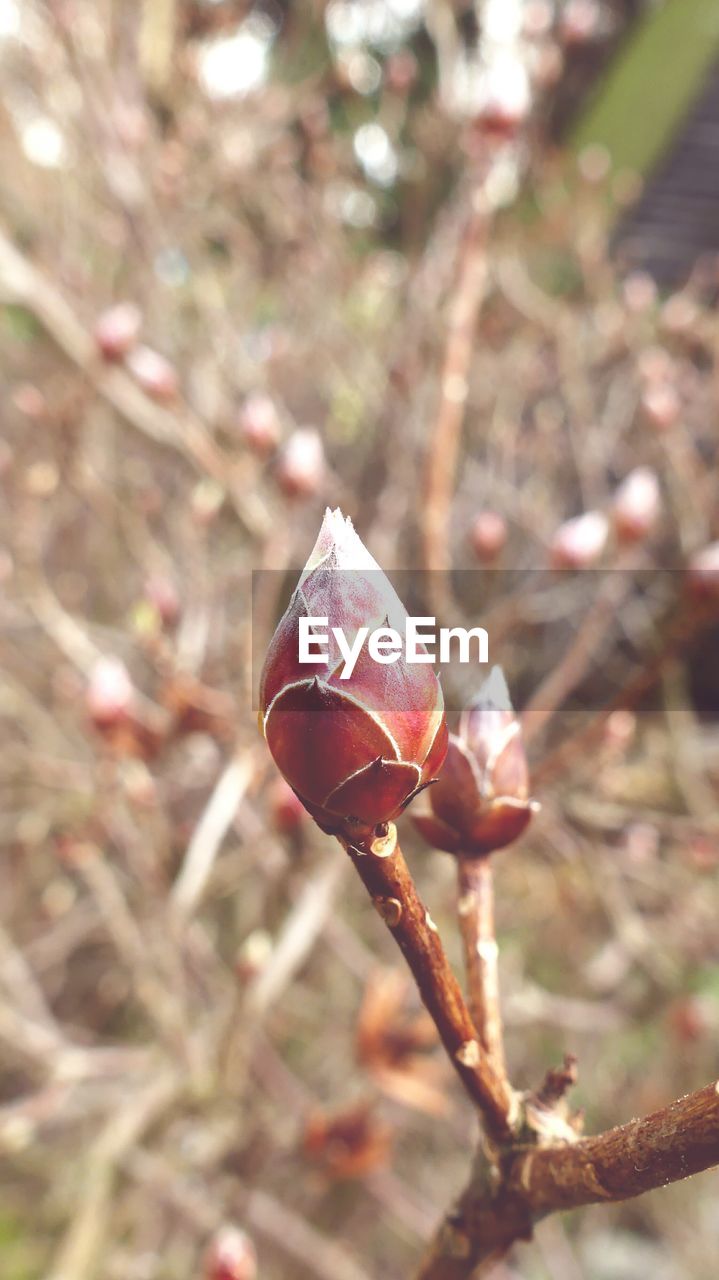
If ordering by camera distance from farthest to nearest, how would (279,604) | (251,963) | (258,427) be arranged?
(279,604)
(258,427)
(251,963)

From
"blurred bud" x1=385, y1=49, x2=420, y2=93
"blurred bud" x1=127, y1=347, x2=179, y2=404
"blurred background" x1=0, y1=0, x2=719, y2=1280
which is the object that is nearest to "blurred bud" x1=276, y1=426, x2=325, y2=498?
"blurred background" x1=0, y1=0, x2=719, y2=1280

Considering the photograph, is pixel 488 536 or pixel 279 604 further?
pixel 279 604

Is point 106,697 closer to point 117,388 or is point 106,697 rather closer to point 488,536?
point 488,536

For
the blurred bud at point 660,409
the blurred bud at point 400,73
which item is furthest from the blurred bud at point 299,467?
the blurred bud at point 400,73

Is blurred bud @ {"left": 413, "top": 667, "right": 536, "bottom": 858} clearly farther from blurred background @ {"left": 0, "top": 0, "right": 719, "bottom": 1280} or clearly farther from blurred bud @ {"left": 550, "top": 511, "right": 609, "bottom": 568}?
blurred bud @ {"left": 550, "top": 511, "right": 609, "bottom": 568}

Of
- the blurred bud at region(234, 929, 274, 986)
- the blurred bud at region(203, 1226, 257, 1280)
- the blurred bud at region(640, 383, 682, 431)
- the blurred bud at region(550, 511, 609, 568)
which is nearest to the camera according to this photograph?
the blurred bud at region(203, 1226, 257, 1280)

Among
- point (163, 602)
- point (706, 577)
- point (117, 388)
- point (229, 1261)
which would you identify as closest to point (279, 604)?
point (117, 388)
